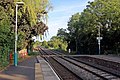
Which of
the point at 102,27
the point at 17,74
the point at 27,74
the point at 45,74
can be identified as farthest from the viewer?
the point at 102,27

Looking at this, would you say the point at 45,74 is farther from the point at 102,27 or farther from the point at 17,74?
the point at 102,27

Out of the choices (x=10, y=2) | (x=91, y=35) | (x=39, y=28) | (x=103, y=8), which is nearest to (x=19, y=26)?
(x=39, y=28)

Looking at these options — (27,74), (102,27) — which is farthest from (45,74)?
(102,27)

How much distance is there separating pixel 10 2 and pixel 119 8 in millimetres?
46991

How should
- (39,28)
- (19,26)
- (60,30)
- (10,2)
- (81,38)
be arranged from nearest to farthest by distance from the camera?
1. (10,2)
2. (19,26)
3. (39,28)
4. (81,38)
5. (60,30)

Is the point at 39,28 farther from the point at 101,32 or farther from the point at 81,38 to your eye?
the point at 81,38

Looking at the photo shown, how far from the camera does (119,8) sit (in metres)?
77.8

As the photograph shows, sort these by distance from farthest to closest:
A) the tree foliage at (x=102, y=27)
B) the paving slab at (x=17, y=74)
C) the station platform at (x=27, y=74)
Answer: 1. the tree foliage at (x=102, y=27)
2. the station platform at (x=27, y=74)
3. the paving slab at (x=17, y=74)

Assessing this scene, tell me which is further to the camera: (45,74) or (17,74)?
(45,74)

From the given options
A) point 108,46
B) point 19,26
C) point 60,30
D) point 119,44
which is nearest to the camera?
point 19,26

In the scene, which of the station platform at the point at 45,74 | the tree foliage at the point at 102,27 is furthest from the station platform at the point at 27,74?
the tree foliage at the point at 102,27

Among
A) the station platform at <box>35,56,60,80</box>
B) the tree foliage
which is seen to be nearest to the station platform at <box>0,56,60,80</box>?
the station platform at <box>35,56,60,80</box>

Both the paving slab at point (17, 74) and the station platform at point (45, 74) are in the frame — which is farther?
the station platform at point (45, 74)

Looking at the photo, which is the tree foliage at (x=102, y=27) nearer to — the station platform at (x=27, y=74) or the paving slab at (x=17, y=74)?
the station platform at (x=27, y=74)
